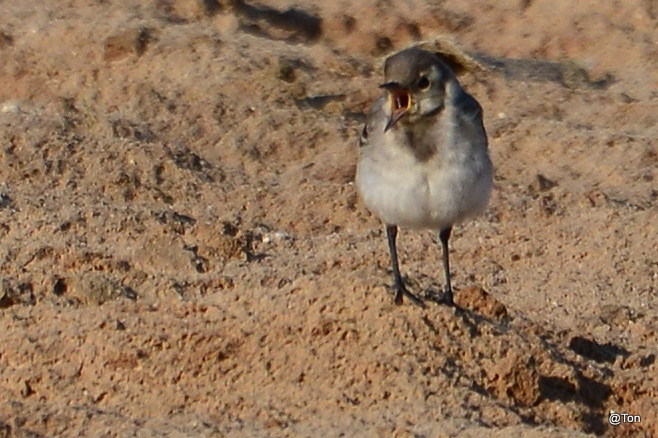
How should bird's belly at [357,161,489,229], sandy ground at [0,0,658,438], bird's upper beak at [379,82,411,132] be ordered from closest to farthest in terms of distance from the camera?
sandy ground at [0,0,658,438]
bird's belly at [357,161,489,229]
bird's upper beak at [379,82,411,132]

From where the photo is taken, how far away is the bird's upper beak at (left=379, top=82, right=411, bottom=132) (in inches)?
284

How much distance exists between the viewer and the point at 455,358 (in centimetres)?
677

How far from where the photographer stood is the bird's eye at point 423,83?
7.26 meters

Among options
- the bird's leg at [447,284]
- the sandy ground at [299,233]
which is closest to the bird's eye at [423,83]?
the bird's leg at [447,284]

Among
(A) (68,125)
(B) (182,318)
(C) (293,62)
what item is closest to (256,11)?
(C) (293,62)

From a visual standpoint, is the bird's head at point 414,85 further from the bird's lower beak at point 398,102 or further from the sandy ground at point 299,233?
the sandy ground at point 299,233

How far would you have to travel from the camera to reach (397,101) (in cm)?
732

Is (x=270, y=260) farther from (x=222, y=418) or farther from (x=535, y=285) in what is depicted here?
(x=222, y=418)

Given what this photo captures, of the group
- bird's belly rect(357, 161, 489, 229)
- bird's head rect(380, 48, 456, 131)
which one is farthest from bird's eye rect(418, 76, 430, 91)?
bird's belly rect(357, 161, 489, 229)

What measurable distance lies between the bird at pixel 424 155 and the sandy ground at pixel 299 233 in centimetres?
38

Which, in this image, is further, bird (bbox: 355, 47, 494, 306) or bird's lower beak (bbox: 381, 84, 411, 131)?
bird's lower beak (bbox: 381, 84, 411, 131)

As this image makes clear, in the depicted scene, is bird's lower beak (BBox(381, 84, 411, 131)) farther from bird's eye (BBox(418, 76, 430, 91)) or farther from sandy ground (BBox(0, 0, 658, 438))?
sandy ground (BBox(0, 0, 658, 438))

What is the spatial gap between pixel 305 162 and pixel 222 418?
5.12m

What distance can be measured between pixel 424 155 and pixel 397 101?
357mm
